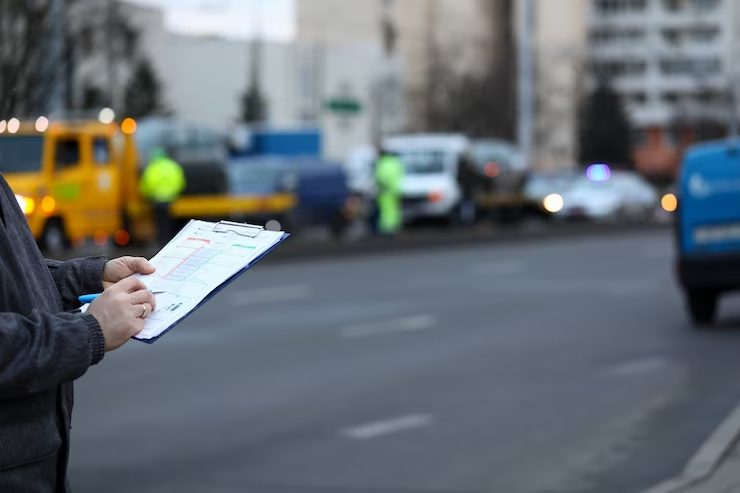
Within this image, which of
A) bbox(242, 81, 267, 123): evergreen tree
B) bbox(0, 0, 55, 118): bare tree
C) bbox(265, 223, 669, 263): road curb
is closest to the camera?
bbox(0, 0, 55, 118): bare tree

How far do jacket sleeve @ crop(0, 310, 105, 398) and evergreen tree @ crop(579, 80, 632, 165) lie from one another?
11079 centimetres

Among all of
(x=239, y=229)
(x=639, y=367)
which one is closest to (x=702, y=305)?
(x=639, y=367)

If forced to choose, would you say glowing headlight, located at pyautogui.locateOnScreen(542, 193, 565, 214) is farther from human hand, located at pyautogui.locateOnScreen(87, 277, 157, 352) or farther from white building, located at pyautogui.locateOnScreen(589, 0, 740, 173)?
white building, located at pyautogui.locateOnScreen(589, 0, 740, 173)

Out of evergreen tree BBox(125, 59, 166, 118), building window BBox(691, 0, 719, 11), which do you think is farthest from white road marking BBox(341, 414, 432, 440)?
building window BBox(691, 0, 719, 11)

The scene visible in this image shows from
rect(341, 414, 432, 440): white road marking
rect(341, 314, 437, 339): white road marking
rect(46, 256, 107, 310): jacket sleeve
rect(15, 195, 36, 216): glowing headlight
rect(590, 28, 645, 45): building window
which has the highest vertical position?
rect(590, 28, 645, 45): building window

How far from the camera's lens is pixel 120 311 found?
321cm

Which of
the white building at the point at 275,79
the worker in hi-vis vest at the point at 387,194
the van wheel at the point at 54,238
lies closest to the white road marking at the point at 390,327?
the van wheel at the point at 54,238

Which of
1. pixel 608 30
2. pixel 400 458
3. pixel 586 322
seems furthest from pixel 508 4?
pixel 400 458

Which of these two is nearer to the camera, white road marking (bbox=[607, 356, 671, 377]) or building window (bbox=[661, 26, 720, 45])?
white road marking (bbox=[607, 356, 671, 377])

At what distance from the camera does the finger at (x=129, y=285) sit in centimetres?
327

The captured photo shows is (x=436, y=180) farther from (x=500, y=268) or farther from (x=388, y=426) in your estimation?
(x=388, y=426)

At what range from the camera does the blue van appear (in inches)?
659

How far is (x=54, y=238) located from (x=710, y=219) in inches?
490

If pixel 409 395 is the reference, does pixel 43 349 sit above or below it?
above
